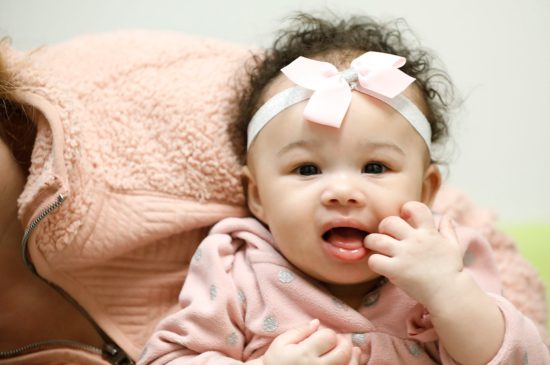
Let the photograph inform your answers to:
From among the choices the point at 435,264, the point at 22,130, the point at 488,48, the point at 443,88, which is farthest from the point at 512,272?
the point at 22,130

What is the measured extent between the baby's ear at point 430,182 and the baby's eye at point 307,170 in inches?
8.0

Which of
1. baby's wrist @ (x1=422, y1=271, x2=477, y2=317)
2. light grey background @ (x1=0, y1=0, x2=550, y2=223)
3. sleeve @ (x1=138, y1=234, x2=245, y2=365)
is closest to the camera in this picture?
baby's wrist @ (x1=422, y1=271, x2=477, y2=317)

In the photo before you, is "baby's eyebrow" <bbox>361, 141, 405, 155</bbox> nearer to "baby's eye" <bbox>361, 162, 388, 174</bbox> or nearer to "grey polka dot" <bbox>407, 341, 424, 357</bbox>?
"baby's eye" <bbox>361, 162, 388, 174</bbox>

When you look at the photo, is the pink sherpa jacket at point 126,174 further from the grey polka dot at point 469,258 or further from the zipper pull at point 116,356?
the grey polka dot at point 469,258

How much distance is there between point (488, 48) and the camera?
1.88m

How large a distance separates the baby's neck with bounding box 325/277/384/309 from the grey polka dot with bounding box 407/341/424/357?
0.10m

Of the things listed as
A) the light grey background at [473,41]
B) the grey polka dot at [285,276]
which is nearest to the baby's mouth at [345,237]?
the grey polka dot at [285,276]

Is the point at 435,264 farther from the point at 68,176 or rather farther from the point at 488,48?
the point at 488,48

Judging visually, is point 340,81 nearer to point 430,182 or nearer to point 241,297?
point 430,182

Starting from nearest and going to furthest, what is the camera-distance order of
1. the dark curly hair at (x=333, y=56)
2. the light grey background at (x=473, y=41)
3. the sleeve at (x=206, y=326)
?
1. the sleeve at (x=206, y=326)
2. the dark curly hair at (x=333, y=56)
3. the light grey background at (x=473, y=41)

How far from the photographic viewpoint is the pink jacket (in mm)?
917

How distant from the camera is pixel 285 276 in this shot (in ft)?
3.15

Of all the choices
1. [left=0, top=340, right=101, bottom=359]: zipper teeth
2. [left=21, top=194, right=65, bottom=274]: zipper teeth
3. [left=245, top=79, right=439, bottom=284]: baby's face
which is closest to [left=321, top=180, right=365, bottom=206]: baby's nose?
[left=245, top=79, right=439, bottom=284]: baby's face

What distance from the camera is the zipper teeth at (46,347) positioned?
1097 mm
